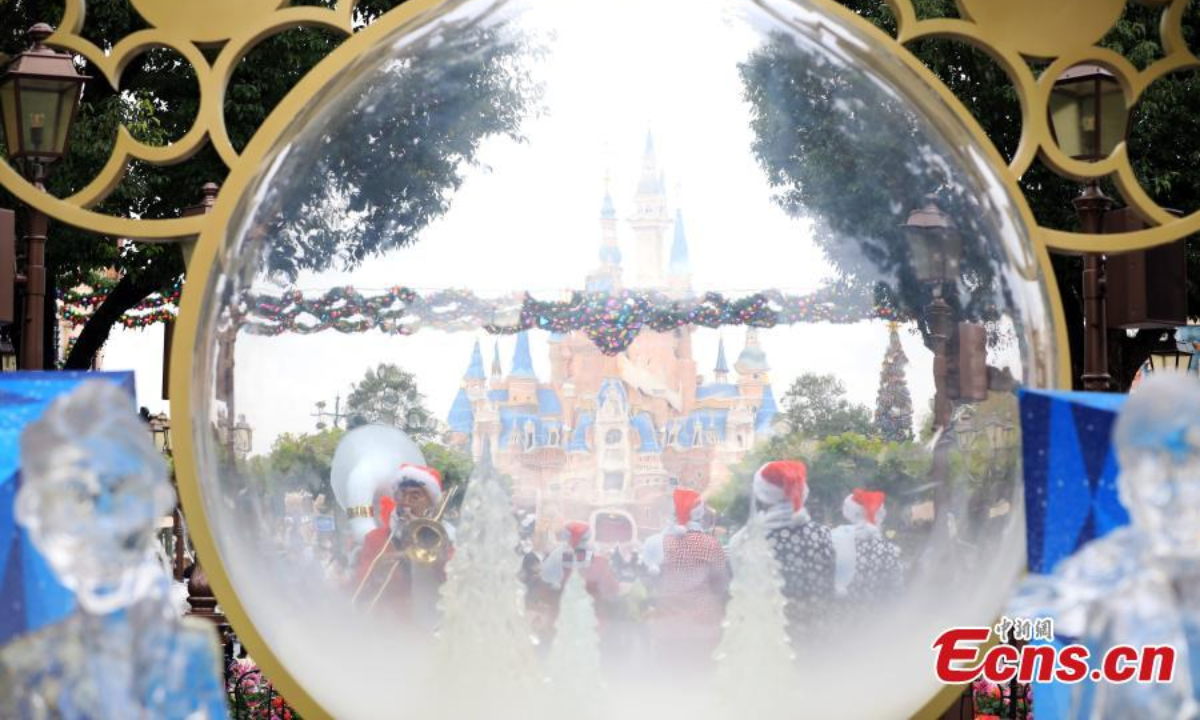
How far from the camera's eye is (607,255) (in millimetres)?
2740

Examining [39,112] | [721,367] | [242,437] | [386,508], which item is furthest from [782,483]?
[39,112]

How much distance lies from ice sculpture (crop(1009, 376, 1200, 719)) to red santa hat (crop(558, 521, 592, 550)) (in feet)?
2.51

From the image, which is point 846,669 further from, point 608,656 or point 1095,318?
point 1095,318

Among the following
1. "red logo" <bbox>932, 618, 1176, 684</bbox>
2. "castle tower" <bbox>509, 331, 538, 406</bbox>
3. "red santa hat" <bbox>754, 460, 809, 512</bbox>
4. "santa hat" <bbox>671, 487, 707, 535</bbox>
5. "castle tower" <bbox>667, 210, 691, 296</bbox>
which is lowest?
"red logo" <bbox>932, 618, 1176, 684</bbox>

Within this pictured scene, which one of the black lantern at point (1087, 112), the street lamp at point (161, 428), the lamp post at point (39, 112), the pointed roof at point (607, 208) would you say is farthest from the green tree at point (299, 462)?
the street lamp at point (161, 428)

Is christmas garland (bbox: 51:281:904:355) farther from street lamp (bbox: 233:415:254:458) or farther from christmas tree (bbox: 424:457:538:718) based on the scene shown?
christmas tree (bbox: 424:457:538:718)

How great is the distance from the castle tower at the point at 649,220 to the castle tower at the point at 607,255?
0.12 feet

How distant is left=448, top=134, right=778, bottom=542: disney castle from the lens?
2678mm

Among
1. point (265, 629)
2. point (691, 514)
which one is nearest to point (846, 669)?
point (691, 514)

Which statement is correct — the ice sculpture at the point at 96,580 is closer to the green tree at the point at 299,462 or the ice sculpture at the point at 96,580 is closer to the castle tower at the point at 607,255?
the green tree at the point at 299,462

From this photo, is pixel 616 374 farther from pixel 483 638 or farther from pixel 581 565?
pixel 483 638

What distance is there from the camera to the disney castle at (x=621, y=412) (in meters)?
2.68

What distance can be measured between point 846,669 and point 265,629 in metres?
1.04

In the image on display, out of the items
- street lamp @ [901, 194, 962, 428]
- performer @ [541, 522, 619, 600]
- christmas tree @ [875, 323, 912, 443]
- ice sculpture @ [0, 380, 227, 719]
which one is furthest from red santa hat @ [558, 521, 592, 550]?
ice sculpture @ [0, 380, 227, 719]
